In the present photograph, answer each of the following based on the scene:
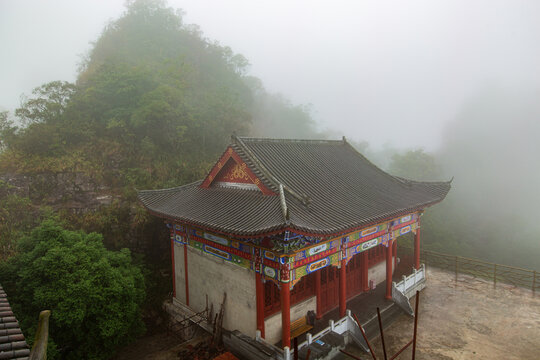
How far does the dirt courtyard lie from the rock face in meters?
15.4

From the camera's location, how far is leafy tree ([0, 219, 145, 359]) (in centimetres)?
1053

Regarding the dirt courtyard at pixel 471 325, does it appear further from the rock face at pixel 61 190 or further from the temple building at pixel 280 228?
the rock face at pixel 61 190

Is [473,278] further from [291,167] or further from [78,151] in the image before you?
[78,151]

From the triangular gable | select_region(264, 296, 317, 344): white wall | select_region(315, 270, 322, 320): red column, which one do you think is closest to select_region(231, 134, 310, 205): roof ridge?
the triangular gable

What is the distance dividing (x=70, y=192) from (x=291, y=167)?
1308 centimetres

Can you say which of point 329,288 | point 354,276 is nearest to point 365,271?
point 354,276

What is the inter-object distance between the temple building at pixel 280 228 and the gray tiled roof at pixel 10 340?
527cm

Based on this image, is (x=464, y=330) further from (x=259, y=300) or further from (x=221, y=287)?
(x=221, y=287)

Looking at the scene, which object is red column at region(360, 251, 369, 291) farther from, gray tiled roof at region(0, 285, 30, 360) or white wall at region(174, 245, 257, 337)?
gray tiled roof at region(0, 285, 30, 360)

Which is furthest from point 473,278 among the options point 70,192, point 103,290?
point 70,192

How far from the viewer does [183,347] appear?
12.6 meters

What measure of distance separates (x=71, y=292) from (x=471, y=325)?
1495 cm

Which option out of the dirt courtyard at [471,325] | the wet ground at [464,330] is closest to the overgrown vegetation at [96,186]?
the wet ground at [464,330]

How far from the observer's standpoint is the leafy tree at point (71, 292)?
10.5 m
